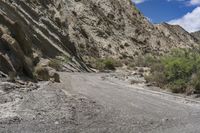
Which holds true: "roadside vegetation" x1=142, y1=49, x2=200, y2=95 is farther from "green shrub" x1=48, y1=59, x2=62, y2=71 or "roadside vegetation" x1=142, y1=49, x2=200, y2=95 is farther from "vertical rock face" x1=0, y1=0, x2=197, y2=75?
"vertical rock face" x1=0, y1=0, x2=197, y2=75

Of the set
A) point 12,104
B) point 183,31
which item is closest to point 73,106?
point 12,104

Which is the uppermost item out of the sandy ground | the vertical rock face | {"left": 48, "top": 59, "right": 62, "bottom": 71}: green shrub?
the vertical rock face

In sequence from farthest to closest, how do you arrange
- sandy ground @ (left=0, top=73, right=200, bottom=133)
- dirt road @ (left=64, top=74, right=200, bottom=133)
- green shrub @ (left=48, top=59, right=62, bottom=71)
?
green shrub @ (left=48, top=59, right=62, bottom=71) → dirt road @ (left=64, top=74, right=200, bottom=133) → sandy ground @ (left=0, top=73, right=200, bottom=133)

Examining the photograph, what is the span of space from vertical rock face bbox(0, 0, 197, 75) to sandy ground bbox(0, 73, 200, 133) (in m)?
4.53

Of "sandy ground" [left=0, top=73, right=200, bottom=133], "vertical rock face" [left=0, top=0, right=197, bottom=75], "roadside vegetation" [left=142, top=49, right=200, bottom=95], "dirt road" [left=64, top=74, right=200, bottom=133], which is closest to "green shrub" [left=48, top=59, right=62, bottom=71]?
"vertical rock face" [left=0, top=0, right=197, bottom=75]

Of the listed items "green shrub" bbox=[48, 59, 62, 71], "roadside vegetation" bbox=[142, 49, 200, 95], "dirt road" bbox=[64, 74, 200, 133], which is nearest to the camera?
"dirt road" bbox=[64, 74, 200, 133]

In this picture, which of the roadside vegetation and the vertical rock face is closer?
the vertical rock face

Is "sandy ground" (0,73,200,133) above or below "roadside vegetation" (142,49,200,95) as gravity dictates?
below

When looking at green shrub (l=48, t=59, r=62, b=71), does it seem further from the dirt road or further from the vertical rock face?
the dirt road

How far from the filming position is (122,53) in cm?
6894

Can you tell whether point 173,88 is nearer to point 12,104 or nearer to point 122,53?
point 12,104

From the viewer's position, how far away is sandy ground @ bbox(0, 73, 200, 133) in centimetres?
1351

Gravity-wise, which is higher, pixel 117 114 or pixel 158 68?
pixel 158 68

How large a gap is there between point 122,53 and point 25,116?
55.1 metres
